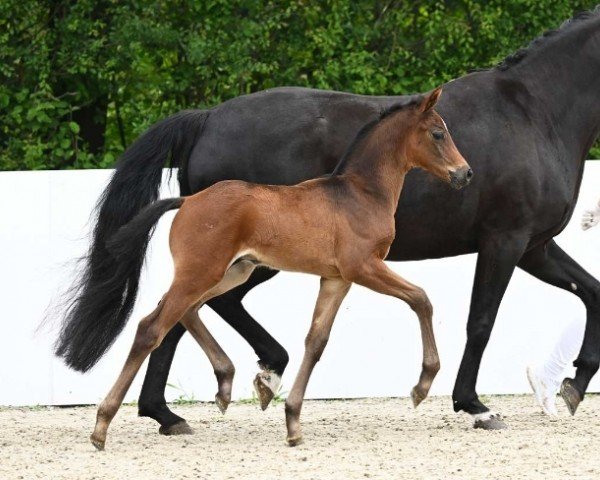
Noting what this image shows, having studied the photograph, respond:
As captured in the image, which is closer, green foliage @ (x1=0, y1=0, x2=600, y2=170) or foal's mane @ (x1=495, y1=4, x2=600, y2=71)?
foal's mane @ (x1=495, y1=4, x2=600, y2=71)

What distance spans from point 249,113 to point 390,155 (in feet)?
3.28

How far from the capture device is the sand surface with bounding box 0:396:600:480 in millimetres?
4926

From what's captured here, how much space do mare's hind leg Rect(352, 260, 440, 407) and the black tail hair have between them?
0.95m

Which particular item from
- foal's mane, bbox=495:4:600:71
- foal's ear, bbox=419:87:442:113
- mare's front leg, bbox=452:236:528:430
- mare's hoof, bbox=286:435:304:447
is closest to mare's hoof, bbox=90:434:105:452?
A: mare's hoof, bbox=286:435:304:447

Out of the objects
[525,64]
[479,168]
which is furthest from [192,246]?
[525,64]

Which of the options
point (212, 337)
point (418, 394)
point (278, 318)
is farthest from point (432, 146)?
point (278, 318)

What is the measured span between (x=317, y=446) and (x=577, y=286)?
1931 millimetres

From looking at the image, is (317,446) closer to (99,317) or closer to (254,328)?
(254,328)

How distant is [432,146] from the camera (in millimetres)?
5727

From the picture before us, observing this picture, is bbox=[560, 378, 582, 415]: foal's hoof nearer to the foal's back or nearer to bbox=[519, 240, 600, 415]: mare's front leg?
bbox=[519, 240, 600, 415]: mare's front leg

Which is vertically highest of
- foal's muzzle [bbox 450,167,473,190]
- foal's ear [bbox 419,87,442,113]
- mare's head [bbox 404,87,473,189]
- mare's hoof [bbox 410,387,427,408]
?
foal's ear [bbox 419,87,442,113]

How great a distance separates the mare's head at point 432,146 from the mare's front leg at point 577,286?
1197 millimetres

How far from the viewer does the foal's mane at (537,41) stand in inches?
259

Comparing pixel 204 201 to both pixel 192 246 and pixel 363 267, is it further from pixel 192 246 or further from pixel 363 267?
pixel 363 267
